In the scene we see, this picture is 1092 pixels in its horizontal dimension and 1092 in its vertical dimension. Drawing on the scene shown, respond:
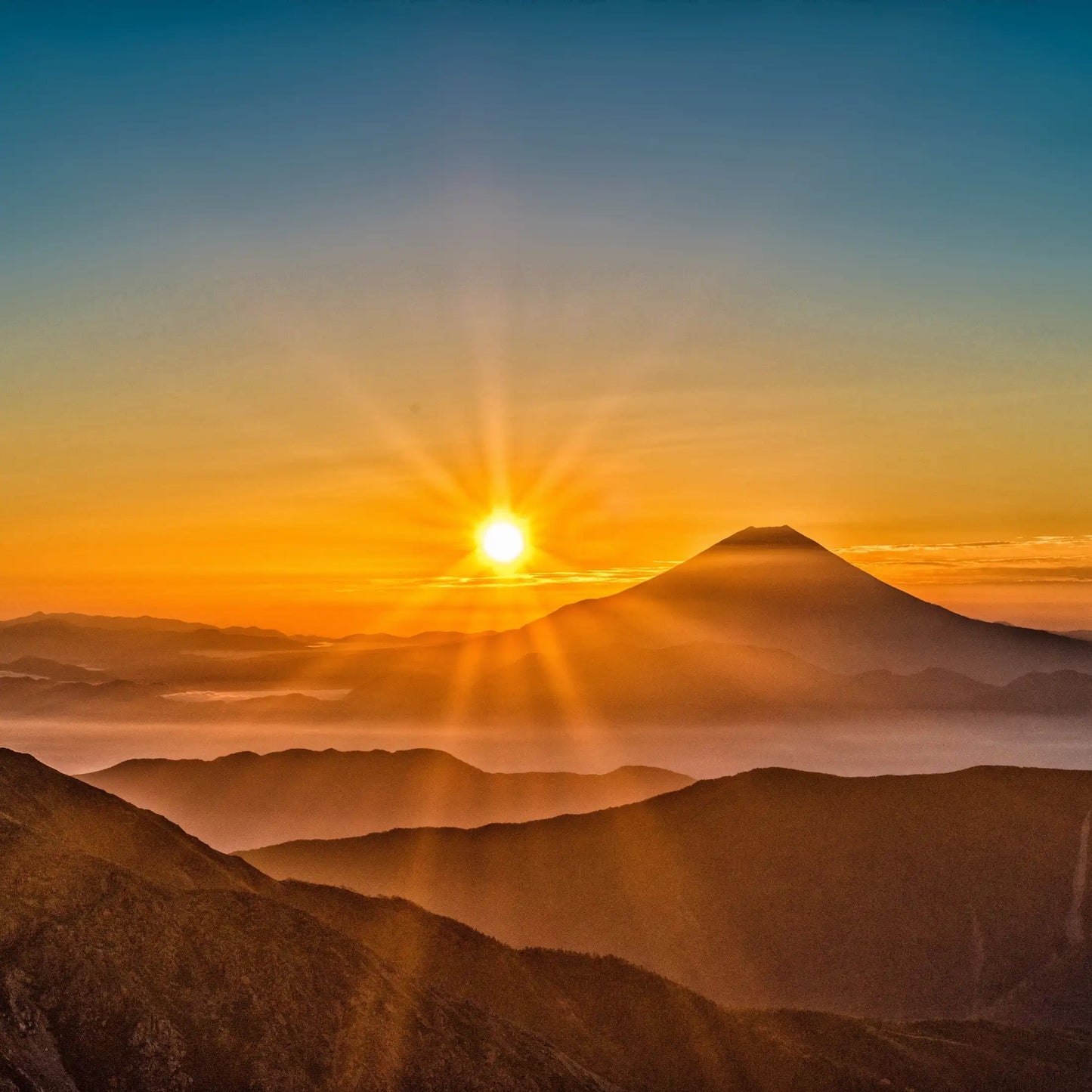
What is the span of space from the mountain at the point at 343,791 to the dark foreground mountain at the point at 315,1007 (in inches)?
2639

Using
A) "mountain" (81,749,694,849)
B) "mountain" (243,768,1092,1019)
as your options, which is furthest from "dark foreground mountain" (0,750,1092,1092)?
"mountain" (81,749,694,849)

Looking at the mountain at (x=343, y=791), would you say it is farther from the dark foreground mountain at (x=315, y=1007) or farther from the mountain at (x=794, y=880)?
the dark foreground mountain at (x=315, y=1007)

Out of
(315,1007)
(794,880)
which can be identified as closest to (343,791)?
(794,880)

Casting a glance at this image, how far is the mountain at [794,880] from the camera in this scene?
162 feet

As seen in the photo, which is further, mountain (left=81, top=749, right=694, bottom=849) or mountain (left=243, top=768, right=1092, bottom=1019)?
mountain (left=81, top=749, right=694, bottom=849)

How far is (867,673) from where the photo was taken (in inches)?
7520

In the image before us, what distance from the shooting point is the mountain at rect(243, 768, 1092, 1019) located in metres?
49.5

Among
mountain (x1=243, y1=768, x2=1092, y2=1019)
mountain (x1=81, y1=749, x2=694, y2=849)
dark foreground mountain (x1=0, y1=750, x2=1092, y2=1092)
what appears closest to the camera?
dark foreground mountain (x1=0, y1=750, x2=1092, y2=1092)

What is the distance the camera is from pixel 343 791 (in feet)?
367

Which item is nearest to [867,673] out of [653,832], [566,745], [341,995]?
[566,745]

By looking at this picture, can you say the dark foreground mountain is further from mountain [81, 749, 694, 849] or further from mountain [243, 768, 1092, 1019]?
mountain [81, 749, 694, 849]

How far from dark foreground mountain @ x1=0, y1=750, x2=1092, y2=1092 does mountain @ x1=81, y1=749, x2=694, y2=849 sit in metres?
67.0

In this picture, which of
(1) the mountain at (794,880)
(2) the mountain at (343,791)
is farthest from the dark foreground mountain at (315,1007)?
(2) the mountain at (343,791)

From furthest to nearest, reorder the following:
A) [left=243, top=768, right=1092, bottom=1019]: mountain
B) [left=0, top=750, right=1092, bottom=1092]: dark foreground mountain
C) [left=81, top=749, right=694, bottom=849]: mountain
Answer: [left=81, top=749, right=694, bottom=849]: mountain < [left=243, top=768, right=1092, bottom=1019]: mountain < [left=0, top=750, right=1092, bottom=1092]: dark foreground mountain
